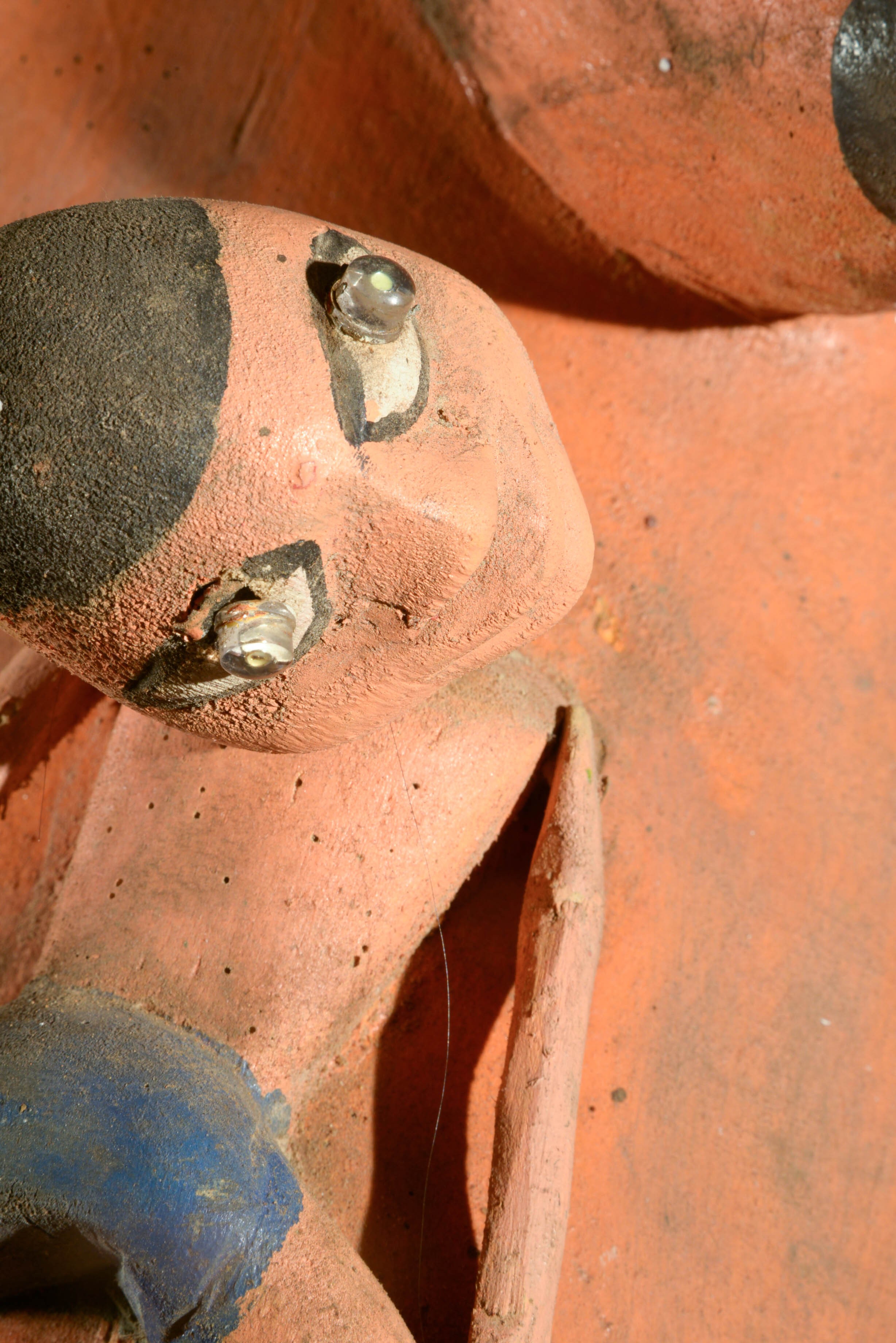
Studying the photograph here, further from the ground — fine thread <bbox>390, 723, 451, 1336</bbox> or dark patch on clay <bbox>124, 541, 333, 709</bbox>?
dark patch on clay <bbox>124, 541, 333, 709</bbox>

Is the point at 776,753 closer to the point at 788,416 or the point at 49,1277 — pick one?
the point at 788,416

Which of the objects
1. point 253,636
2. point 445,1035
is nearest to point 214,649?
point 253,636

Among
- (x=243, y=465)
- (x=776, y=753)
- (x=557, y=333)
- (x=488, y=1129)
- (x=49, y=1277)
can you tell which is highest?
(x=557, y=333)

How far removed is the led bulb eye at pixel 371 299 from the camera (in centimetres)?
87

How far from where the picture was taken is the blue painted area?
1.04 m

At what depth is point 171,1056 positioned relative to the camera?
1.16 metres

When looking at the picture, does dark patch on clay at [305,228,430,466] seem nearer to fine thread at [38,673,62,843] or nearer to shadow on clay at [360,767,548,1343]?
shadow on clay at [360,767,548,1343]

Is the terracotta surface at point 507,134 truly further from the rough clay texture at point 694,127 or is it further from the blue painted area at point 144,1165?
the blue painted area at point 144,1165

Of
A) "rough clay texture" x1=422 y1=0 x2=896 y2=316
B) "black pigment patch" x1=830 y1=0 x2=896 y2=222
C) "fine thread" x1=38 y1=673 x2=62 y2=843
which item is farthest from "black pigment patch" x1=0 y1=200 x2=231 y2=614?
"black pigment patch" x1=830 y1=0 x2=896 y2=222

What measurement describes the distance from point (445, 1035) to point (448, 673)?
0.60 metres

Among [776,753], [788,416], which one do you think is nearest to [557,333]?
[788,416]

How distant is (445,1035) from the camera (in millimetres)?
1467

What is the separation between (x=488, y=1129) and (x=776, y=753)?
0.77 m

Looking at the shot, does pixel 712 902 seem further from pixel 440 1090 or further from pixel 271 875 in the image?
pixel 271 875
